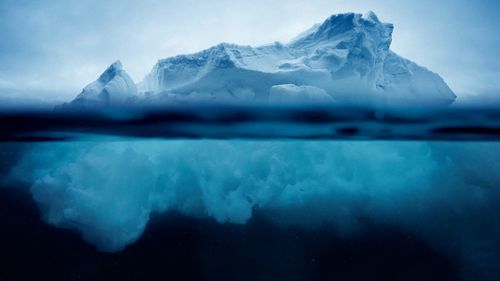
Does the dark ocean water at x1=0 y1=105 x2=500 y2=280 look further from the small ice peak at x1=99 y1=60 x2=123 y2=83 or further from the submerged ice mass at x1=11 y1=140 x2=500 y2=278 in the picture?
the small ice peak at x1=99 y1=60 x2=123 y2=83

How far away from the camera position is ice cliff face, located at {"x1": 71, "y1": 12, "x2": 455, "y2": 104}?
15.8 meters

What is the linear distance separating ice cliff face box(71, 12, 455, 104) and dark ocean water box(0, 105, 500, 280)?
3688mm

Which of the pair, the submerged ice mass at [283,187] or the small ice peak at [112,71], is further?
the small ice peak at [112,71]

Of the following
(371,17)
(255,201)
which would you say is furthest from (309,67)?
(255,201)

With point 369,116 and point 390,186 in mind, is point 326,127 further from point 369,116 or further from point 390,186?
point 390,186

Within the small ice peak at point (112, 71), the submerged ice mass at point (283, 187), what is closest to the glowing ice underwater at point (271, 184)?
the submerged ice mass at point (283, 187)

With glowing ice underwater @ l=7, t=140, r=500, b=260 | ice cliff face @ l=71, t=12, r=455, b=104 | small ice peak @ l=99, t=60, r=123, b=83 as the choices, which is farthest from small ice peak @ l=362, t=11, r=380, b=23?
small ice peak @ l=99, t=60, r=123, b=83

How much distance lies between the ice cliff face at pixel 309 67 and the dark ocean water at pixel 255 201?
12.1 ft

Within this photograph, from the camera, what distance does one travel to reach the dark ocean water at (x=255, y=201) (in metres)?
11.3

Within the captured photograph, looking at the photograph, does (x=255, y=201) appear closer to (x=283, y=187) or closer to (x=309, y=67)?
(x=283, y=187)

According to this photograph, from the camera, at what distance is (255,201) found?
13523 mm

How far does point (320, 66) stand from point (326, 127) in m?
7.27

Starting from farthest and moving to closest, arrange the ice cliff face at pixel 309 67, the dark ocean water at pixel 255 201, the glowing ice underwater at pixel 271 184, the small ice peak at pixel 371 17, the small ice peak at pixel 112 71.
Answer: the small ice peak at pixel 371 17
the ice cliff face at pixel 309 67
the small ice peak at pixel 112 71
the glowing ice underwater at pixel 271 184
the dark ocean water at pixel 255 201

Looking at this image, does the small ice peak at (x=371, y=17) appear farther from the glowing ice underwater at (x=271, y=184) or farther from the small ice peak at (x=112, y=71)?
the small ice peak at (x=112, y=71)
